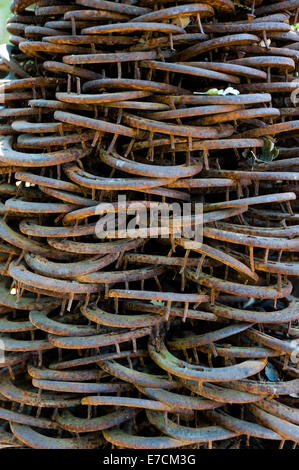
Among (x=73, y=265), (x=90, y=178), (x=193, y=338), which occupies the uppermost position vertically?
(x=90, y=178)

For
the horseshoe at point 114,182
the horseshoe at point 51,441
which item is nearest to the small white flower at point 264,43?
the horseshoe at point 114,182

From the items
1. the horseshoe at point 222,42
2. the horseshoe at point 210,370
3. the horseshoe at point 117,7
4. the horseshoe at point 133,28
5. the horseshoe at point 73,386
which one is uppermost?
the horseshoe at point 117,7

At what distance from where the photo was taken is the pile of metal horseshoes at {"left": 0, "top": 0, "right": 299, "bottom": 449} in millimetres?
565

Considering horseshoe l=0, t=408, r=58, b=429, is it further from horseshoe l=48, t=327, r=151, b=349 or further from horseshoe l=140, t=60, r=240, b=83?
horseshoe l=140, t=60, r=240, b=83

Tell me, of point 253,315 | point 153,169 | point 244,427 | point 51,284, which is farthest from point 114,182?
point 244,427

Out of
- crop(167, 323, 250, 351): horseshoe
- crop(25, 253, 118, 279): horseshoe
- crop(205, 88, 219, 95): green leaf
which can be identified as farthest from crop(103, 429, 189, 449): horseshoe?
crop(205, 88, 219, 95): green leaf

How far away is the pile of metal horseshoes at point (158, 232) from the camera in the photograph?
1.85 feet

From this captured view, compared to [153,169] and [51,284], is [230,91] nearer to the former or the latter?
[153,169]

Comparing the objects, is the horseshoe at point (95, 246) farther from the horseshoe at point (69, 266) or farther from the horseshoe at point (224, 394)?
the horseshoe at point (224, 394)

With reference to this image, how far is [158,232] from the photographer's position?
1.78ft

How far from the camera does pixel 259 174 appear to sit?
1.88 feet
